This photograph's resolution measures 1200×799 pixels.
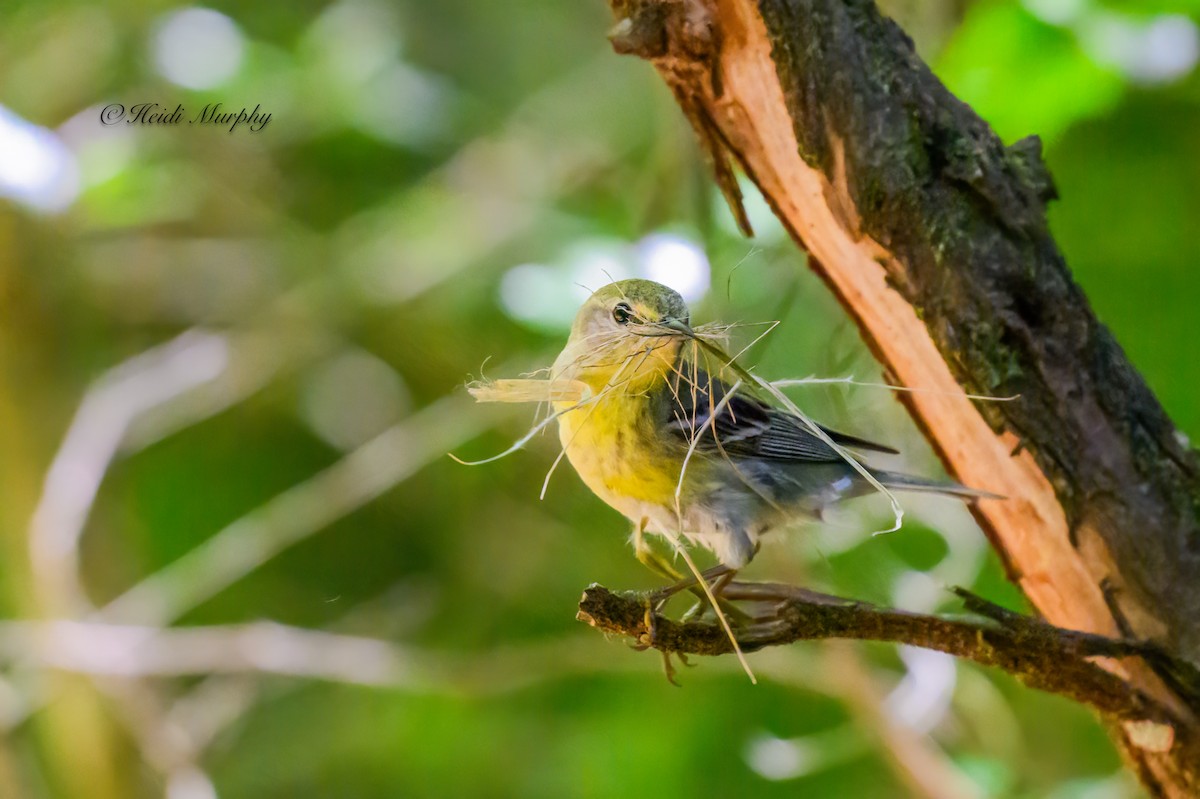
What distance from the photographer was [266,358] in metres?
2.36

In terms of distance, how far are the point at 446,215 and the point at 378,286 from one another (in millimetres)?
227

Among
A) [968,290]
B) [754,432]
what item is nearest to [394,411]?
[754,432]

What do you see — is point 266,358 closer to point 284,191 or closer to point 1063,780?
point 284,191

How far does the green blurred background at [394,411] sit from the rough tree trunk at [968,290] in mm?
374

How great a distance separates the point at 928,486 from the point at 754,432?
0.63 ft

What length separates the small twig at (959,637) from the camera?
2.72 ft

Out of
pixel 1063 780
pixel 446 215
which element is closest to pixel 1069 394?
pixel 1063 780

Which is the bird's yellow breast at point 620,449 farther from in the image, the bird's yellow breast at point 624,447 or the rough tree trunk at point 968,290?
the rough tree trunk at point 968,290

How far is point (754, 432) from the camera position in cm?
103

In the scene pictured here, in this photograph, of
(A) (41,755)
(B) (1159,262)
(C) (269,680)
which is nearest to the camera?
(B) (1159,262)

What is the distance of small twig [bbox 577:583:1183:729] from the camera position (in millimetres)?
828

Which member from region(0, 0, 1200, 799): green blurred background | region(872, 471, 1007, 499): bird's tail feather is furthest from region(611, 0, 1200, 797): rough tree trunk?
region(0, 0, 1200, 799): green blurred background

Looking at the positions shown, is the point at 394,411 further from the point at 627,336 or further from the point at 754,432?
the point at 627,336

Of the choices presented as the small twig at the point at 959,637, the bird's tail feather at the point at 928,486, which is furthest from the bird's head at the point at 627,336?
the bird's tail feather at the point at 928,486
